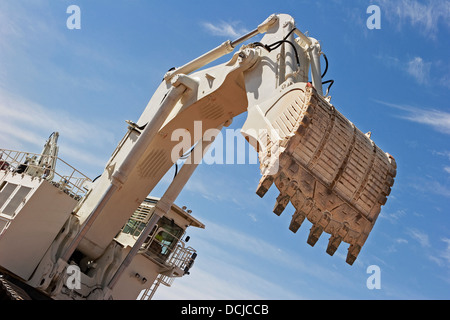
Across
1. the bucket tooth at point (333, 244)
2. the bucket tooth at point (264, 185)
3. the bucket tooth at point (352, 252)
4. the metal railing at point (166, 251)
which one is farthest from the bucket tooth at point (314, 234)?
the metal railing at point (166, 251)

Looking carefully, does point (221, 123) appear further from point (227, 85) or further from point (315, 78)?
point (315, 78)

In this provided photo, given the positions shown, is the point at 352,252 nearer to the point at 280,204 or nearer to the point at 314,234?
the point at 314,234

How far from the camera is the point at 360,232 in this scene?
1061cm

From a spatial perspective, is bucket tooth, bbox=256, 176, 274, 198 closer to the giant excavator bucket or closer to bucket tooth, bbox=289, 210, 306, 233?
the giant excavator bucket

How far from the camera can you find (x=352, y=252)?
10641 mm

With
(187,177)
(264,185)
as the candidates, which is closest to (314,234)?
(264,185)

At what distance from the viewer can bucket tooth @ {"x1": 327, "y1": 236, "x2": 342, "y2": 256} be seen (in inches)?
411

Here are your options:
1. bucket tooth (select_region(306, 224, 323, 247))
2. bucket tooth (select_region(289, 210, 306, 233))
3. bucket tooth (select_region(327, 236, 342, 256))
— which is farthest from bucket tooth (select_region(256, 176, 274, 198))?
bucket tooth (select_region(327, 236, 342, 256))

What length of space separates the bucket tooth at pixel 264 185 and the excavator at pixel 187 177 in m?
0.02

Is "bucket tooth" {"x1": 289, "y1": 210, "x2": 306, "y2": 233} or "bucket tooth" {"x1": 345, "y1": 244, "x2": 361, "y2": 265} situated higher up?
"bucket tooth" {"x1": 345, "y1": 244, "x2": 361, "y2": 265}

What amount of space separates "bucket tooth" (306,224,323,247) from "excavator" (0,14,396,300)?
2 centimetres

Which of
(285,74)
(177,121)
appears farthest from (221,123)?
(285,74)

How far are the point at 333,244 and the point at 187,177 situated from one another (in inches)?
Result: 243
